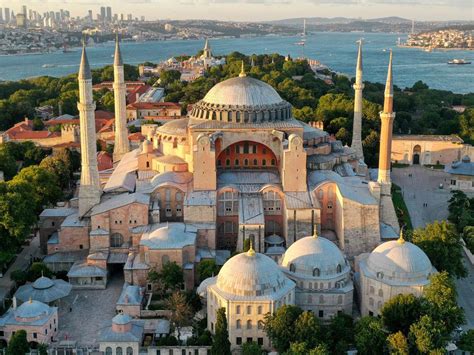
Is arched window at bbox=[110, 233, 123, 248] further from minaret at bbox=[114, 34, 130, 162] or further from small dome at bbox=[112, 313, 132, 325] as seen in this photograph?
minaret at bbox=[114, 34, 130, 162]

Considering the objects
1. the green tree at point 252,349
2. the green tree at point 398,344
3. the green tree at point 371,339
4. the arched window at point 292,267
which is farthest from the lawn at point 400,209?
the green tree at point 252,349

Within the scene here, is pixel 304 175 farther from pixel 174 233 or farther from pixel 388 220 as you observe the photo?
pixel 174 233

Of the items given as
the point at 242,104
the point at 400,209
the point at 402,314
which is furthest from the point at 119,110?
the point at 402,314

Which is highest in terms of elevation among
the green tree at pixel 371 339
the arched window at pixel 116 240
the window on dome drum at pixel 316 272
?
the window on dome drum at pixel 316 272

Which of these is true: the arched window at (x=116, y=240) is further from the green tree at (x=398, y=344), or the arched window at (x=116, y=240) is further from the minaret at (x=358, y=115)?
the minaret at (x=358, y=115)

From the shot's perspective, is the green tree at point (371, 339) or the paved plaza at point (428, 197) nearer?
the green tree at point (371, 339)

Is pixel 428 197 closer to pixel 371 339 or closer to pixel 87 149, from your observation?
pixel 87 149

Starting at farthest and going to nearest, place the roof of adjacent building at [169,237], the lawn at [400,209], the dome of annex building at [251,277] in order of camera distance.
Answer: the lawn at [400,209] → the roof of adjacent building at [169,237] → the dome of annex building at [251,277]

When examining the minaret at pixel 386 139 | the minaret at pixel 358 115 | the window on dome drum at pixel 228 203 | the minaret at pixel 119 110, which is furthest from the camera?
the minaret at pixel 358 115

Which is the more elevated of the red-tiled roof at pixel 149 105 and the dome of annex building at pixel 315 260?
the red-tiled roof at pixel 149 105
